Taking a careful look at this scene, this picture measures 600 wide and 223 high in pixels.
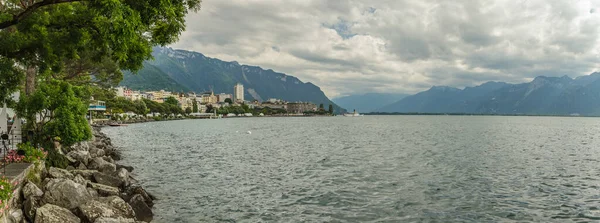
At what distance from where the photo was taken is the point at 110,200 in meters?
17.9

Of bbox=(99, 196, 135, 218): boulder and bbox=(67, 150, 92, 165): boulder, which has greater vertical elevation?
bbox=(67, 150, 92, 165): boulder

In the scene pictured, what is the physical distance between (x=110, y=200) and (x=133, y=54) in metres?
7.77

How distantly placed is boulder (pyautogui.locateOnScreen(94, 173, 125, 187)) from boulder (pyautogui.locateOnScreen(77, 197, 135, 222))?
6089mm

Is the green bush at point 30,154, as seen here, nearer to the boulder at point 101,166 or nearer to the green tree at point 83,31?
the green tree at point 83,31

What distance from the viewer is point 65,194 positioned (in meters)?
16.9

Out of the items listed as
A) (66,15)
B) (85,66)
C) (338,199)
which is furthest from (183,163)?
(66,15)

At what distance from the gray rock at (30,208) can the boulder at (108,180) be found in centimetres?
845

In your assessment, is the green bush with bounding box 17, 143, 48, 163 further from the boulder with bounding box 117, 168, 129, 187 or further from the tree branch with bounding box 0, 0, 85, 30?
the tree branch with bounding box 0, 0, 85, 30

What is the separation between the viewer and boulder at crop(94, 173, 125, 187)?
23.8 m

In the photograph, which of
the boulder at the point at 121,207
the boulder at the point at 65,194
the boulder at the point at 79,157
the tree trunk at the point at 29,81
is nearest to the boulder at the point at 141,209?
the boulder at the point at 121,207

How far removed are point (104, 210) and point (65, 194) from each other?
2.24 m

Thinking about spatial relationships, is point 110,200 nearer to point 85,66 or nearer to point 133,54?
point 133,54

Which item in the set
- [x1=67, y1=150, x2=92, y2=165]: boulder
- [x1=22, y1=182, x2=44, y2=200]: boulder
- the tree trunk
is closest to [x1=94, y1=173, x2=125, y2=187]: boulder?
[x1=67, y1=150, x2=92, y2=165]: boulder

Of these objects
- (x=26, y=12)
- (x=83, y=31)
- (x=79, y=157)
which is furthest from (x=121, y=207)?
(x=79, y=157)
